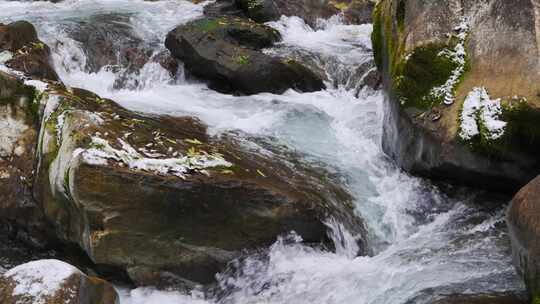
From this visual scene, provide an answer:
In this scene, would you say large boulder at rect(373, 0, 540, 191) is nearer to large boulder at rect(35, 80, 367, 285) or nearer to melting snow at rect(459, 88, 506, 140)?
melting snow at rect(459, 88, 506, 140)

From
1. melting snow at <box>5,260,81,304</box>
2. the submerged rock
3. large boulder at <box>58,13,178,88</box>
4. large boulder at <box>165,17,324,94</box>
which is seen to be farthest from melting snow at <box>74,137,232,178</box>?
the submerged rock

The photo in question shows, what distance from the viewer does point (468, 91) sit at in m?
6.75

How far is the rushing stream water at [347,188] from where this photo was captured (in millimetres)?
5613

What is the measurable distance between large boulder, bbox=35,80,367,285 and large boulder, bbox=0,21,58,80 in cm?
281

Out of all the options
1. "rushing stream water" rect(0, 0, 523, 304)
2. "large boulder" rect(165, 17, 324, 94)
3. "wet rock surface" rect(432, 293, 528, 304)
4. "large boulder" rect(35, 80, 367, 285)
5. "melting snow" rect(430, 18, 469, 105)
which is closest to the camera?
"wet rock surface" rect(432, 293, 528, 304)

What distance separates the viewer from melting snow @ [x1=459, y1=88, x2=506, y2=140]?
6.38 m

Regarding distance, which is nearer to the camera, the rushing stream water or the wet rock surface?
the wet rock surface

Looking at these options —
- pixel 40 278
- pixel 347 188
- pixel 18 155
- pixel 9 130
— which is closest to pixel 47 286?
pixel 40 278

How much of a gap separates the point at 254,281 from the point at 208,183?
3.84 ft

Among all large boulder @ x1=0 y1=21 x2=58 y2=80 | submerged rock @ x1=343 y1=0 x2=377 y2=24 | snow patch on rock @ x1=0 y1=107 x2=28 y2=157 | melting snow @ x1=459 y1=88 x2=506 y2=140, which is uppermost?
submerged rock @ x1=343 y1=0 x2=377 y2=24

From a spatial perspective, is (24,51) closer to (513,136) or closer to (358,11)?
(513,136)

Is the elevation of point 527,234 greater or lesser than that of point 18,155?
greater

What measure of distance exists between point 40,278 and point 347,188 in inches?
164


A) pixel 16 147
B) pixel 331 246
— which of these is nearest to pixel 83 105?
pixel 16 147
